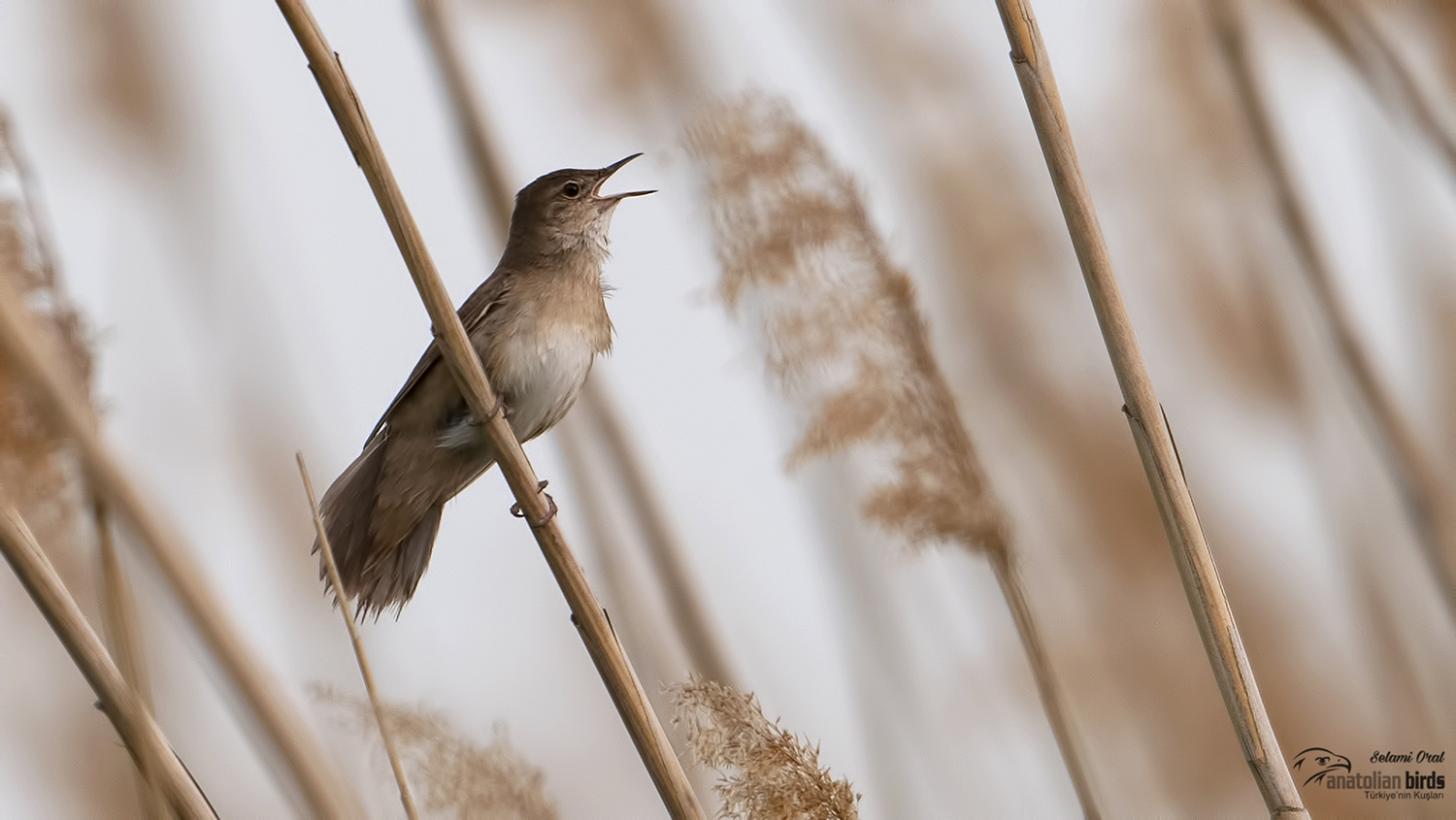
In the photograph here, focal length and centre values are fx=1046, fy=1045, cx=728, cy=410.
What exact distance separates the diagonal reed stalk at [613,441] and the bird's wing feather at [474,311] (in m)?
0.20

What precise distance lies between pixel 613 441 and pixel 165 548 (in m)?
1.18

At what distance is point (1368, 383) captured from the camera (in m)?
2.36

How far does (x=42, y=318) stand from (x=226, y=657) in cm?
57

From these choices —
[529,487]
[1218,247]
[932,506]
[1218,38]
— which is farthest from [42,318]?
[1218,247]

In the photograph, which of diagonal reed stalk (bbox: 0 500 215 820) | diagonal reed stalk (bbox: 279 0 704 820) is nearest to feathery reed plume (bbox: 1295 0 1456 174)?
diagonal reed stalk (bbox: 279 0 704 820)

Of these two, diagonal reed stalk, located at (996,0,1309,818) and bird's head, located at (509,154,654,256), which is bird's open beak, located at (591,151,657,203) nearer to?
bird's head, located at (509,154,654,256)

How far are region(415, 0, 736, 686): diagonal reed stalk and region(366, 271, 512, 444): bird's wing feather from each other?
0.20 m

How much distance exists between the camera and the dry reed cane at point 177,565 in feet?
4.82

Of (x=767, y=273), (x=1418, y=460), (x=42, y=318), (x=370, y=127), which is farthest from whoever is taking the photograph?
(x=1418, y=460)

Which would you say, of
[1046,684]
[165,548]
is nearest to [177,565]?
[165,548]

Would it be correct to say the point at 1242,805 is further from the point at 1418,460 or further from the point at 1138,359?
the point at 1138,359

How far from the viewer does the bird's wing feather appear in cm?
246

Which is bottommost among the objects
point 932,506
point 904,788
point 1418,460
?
point 904,788

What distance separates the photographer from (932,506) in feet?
6.02
